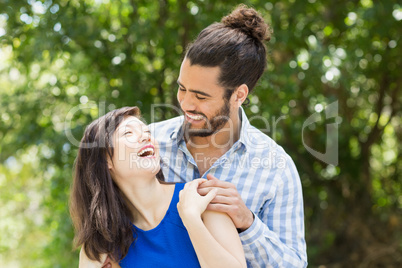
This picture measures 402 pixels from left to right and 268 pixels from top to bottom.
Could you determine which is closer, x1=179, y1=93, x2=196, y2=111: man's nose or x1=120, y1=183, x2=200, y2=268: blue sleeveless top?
x1=120, y1=183, x2=200, y2=268: blue sleeveless top

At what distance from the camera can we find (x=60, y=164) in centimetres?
385

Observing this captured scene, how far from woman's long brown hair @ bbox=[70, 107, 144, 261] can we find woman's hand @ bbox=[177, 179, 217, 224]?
0.25 metres

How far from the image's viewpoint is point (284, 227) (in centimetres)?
210

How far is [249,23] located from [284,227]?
3.09ft

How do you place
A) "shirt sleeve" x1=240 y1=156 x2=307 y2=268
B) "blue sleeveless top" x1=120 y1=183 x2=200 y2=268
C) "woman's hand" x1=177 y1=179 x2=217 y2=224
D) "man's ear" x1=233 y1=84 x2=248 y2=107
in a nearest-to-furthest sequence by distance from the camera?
"woman's hand" x1=177 y1=179 x2=217 y2=224 → "blue sleeveless top" x1=120 y1=183 x2=200 y2=268 → "shirt sleeve" x1=240 y1=156 x2=307 y2=268 → "man's ear" x1=233 y1=84 x2=248 y2=107

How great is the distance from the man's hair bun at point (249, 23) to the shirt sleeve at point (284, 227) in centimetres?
61

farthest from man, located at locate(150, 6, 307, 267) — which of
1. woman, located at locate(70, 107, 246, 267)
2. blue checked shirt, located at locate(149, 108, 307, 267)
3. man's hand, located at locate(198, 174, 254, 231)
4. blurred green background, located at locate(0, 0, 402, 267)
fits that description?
blurred green background, located at locate(0, 0, 402, 267)

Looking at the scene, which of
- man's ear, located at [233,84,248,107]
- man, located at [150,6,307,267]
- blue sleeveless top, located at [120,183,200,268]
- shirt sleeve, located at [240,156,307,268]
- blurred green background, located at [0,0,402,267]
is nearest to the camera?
blue sleeveless top, located at [120,183,200,268]

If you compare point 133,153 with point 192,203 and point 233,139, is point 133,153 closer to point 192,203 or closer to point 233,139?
point 192,203

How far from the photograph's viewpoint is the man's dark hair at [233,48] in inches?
88.9

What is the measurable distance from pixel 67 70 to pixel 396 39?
2852mm

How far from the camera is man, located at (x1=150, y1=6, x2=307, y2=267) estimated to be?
6.95 feet

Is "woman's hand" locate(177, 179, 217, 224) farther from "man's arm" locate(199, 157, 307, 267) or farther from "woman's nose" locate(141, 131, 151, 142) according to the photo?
"woman's nose" locate(141, 131, 151, 142)

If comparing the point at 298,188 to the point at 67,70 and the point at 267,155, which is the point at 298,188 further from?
the point at 67,70
